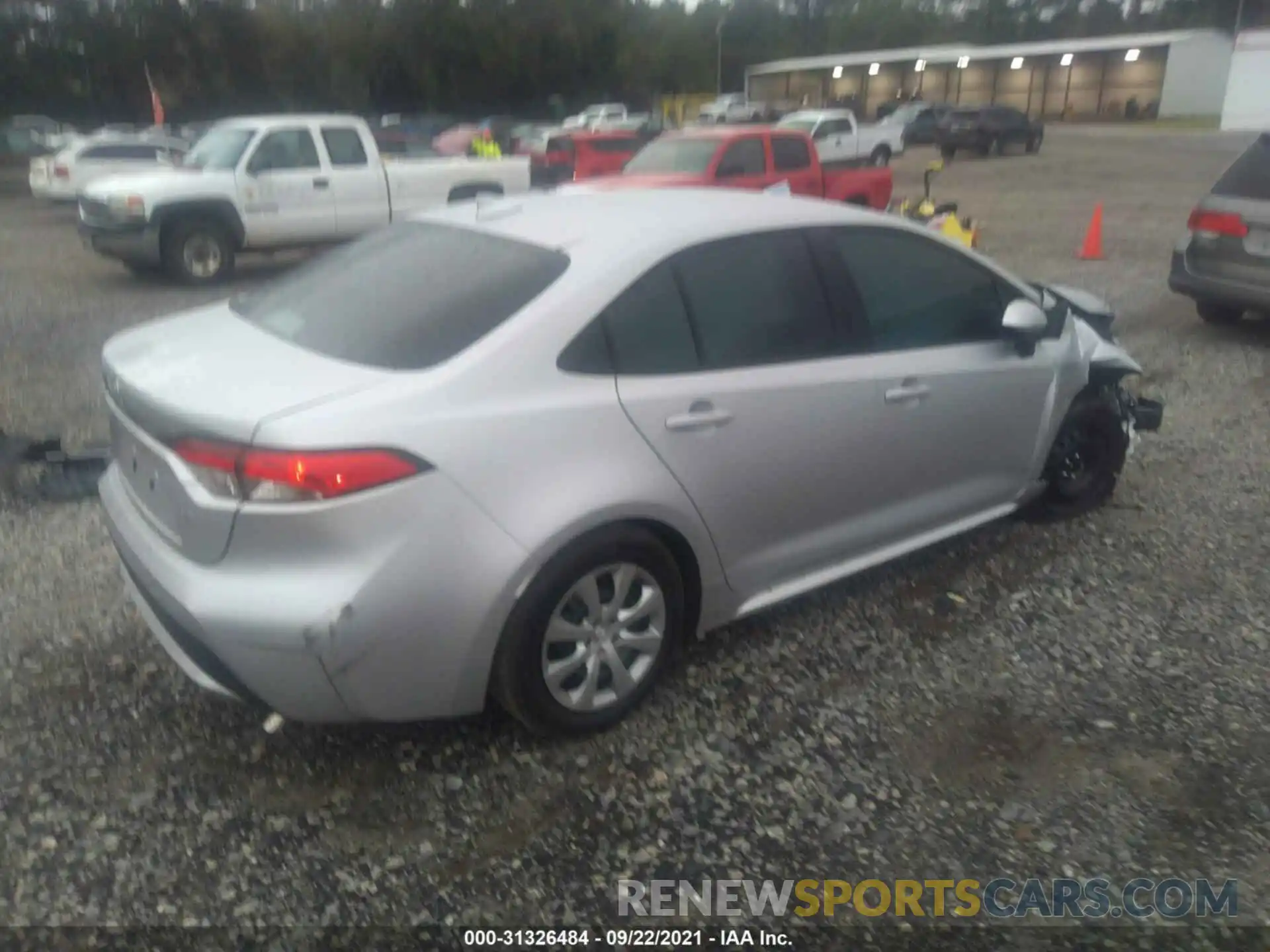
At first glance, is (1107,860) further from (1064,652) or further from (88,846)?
(88,846)

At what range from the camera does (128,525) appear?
3.12 m

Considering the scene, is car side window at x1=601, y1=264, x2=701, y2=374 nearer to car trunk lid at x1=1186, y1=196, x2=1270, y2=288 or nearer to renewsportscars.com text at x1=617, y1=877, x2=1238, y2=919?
renewsportscars.com text at x1=617, y1=877, x2=1238, y2=919

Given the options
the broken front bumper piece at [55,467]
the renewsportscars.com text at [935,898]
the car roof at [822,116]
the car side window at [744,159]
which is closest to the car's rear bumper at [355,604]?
the renewsportscars.com text at [935,898]

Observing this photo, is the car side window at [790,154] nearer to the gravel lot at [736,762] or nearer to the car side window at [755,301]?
the gravel lot at [736,762]

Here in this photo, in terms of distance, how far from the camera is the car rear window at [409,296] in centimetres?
298

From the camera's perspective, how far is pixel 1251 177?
7.60m

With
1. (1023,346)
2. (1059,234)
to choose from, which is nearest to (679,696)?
(1023,346)

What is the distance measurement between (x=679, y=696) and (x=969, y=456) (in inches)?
59.1

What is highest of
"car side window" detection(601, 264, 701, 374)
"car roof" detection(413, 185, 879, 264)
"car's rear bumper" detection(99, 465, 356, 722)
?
"car roof" detection(413, 185, 879, 264)

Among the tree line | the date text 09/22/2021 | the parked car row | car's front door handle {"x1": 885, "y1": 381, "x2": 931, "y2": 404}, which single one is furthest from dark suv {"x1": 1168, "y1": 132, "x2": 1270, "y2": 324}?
the tree line

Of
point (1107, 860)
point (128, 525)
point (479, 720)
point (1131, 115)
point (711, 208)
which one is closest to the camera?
point (1107, 860)

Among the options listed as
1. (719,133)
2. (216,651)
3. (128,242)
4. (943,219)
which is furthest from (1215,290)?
(128,242)

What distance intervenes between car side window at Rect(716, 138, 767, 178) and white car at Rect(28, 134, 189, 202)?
32.9 feet

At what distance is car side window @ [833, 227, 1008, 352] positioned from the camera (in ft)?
12.3
